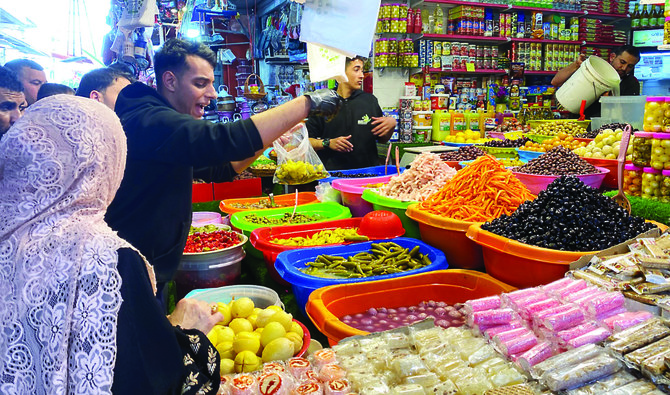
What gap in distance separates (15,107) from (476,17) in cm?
674

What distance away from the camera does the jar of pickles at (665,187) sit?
3.17 m

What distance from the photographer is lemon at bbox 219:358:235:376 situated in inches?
62.5

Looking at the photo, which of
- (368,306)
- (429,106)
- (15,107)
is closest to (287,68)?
(429,106)

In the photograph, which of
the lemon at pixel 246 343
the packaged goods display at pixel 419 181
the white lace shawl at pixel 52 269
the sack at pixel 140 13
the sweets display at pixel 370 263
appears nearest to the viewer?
the white lace shawl at pixel 52 269

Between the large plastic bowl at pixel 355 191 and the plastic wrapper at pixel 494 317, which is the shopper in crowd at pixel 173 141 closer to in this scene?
the plastic wrapper at pixel 494 317

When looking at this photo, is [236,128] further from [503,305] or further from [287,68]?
[287,68]

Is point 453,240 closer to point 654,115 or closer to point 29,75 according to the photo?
point 654,115

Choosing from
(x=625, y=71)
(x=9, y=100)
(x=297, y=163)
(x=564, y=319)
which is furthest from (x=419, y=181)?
(x=625, y=71)

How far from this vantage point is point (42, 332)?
3.24 ft

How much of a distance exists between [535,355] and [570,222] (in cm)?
Result: 80

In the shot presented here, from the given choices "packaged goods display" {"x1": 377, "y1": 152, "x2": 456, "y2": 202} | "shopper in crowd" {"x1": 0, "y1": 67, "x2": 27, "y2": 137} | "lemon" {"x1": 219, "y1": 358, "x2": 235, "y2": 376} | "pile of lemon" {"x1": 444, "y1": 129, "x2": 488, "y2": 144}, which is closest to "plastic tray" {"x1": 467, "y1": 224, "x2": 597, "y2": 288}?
"packaged goods display" {"x1": 377, "y1": 152, "x2": 456, "y2": 202}

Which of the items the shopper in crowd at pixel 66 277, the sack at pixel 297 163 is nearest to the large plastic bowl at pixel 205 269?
the sack at pixel 297 163

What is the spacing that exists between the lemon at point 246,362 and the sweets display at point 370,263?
732 mm

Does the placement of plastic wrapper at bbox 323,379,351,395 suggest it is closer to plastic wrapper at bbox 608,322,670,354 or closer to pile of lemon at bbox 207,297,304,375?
pile of lemon at bbox 207,297,304,375
